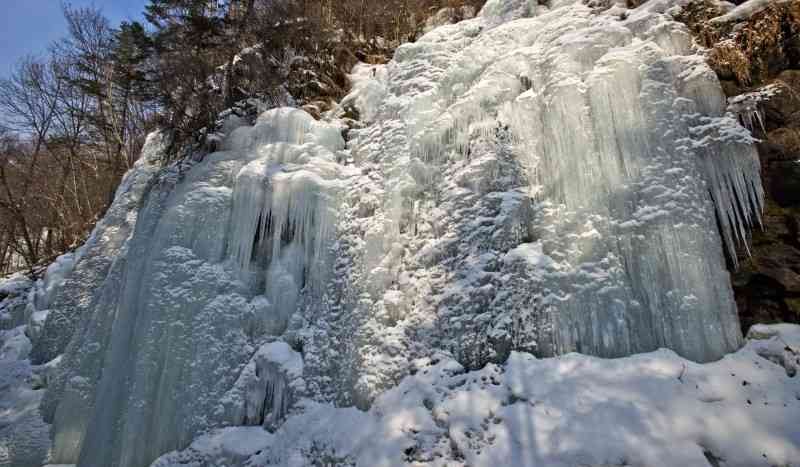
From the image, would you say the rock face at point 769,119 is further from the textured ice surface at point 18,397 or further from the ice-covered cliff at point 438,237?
the textured ice surface at point 18,397

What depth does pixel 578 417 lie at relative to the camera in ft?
10.9

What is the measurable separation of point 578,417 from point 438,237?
2.37 metres

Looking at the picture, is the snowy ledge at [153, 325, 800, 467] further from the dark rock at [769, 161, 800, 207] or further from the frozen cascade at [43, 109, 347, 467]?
the dark rock at [769, 161, 800, 207]

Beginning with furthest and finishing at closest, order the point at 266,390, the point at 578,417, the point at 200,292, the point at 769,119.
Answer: the point at 200,292 < the point at 266,390 < the point at 769,119 < the point at 578,417

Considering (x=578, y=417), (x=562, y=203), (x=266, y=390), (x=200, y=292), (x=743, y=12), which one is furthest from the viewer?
(x=200, y=292)

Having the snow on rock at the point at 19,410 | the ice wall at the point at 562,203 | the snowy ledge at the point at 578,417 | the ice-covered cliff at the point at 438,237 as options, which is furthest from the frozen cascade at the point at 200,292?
the snowy ledge at the point at 578,417

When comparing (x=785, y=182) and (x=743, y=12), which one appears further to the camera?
(x=743, y=12)

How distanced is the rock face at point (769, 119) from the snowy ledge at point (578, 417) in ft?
1.21

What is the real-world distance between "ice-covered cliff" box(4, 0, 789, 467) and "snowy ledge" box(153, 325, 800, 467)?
0.14 m

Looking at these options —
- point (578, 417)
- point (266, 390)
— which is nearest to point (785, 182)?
point (578, 417)

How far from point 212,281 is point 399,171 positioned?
288 centimetres

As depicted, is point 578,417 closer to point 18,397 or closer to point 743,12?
point 743,12

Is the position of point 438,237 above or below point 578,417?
above

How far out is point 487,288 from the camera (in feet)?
14.3
